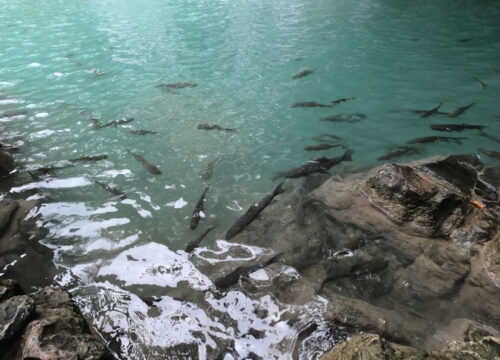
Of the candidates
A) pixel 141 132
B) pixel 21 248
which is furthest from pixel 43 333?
pixel 141 132

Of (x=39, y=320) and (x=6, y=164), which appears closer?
(x=39, y=320)

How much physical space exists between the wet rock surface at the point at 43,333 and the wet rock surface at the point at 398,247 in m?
1.86

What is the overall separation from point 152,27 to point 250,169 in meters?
15.0

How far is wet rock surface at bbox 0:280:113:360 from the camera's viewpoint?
2.63 metres

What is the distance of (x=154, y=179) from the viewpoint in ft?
20.2

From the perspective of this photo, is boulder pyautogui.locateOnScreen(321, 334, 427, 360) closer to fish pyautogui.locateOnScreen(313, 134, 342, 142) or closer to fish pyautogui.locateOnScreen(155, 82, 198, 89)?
fish pyautogui.locateOnScreen(313, 134, 342, 142)

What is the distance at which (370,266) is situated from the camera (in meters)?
4.07

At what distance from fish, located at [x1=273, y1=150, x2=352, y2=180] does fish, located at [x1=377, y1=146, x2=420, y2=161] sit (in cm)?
70

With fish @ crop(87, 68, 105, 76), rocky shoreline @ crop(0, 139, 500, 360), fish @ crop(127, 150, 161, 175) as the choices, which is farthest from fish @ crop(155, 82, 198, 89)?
rocky shoreline @ crop(0, 139, 500, 360)

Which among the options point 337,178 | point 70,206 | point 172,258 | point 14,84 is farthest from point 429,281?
point 14,84

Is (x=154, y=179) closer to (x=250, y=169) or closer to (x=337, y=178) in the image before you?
(x=250, y=169)

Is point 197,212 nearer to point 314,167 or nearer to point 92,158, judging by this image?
point 314,167

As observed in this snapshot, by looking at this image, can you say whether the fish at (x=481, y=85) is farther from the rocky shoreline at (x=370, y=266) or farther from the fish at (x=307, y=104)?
the rocky shoreline at (x=370, y=266)

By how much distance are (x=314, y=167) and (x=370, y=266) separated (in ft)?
8.24
